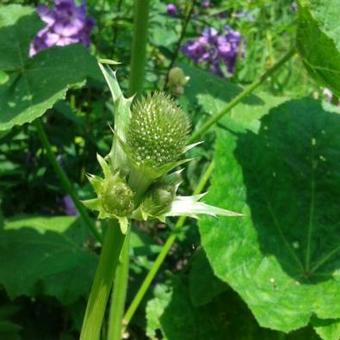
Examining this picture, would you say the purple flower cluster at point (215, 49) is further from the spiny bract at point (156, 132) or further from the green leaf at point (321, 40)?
the spiny bract at point (156, 132)

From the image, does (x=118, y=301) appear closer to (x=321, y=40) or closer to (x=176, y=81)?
(x=176, y=81)

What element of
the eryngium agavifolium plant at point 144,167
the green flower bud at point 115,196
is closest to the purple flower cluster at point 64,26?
the eryngium agavifolium plant at point 144,167

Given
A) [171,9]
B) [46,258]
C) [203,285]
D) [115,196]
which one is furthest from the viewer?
[171,9]

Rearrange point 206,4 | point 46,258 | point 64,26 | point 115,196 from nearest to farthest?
point 115,196 → point 46,258 → point 64,26 → point 206,4

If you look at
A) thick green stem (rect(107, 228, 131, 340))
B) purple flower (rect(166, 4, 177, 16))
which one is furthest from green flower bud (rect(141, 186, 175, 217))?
purple flower (rect(166, 4, 177, 16))

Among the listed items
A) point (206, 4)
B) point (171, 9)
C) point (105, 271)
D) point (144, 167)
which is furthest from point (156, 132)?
point (206, 4)

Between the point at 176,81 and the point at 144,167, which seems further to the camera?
the point at 176,81
